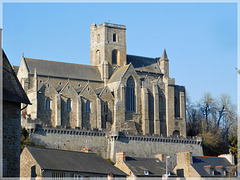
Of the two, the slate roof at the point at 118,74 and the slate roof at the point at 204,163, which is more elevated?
the slate roof at the point at 118,74

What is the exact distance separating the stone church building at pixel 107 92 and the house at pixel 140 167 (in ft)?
74.0

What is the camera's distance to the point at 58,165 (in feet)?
143

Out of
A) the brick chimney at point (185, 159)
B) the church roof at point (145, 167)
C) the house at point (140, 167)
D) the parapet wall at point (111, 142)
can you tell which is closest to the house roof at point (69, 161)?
the house at point (140, 167)

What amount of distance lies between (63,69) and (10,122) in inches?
2656

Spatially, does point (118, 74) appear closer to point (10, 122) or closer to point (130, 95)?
point (130, 95)

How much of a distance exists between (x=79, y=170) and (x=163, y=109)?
174ft

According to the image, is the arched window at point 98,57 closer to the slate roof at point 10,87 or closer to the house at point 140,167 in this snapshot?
the house at point 140,167

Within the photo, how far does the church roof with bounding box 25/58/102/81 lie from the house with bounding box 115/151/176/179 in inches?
1443

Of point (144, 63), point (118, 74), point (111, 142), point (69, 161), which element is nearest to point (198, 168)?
point (69, 161)

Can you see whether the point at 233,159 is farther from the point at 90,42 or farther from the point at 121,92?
the point at 90,42

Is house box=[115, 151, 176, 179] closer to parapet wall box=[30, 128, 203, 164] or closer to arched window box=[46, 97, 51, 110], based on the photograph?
parapet wall box=[30, 128, 203, 164]

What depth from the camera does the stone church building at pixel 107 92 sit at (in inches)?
3388

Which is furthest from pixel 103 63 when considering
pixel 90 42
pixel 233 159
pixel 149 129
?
pixel 233 159

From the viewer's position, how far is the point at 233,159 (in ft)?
220
